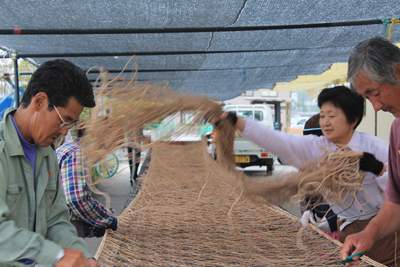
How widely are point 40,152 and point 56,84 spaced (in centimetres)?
29

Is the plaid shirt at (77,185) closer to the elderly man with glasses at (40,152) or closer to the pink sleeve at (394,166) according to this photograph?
the elderly man with glasses at (40,152)

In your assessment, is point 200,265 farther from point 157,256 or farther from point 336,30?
point 336,30

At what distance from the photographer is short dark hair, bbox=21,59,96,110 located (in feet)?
3.71

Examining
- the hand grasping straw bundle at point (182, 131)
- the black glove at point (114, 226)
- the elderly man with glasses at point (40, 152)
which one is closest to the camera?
the elderly man with glasses at point (40, 152)

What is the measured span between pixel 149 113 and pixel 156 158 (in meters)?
3.33

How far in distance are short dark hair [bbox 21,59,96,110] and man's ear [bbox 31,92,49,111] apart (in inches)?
0.5

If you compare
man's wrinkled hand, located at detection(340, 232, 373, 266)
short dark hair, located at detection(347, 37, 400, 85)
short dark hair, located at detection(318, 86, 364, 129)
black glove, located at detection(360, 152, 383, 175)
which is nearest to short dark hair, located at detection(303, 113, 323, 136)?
short dark hair, located at detection(318, 86, 364, 129)

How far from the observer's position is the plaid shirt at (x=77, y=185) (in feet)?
6.36

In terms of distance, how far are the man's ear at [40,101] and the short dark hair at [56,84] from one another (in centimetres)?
1

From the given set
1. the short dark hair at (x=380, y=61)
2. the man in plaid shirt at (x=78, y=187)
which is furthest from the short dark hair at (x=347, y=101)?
the man in plaid shirt at (x=78, y=187)

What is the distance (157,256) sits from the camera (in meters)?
1.83

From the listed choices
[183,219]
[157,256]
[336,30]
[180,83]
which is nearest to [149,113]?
[157,256]

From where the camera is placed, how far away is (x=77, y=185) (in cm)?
197

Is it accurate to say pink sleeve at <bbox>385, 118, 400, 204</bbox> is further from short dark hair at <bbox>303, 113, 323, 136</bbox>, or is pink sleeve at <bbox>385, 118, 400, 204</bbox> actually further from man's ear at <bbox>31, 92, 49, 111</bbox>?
man's ear at <bbox>31, 92, 49, 111</bbox>
